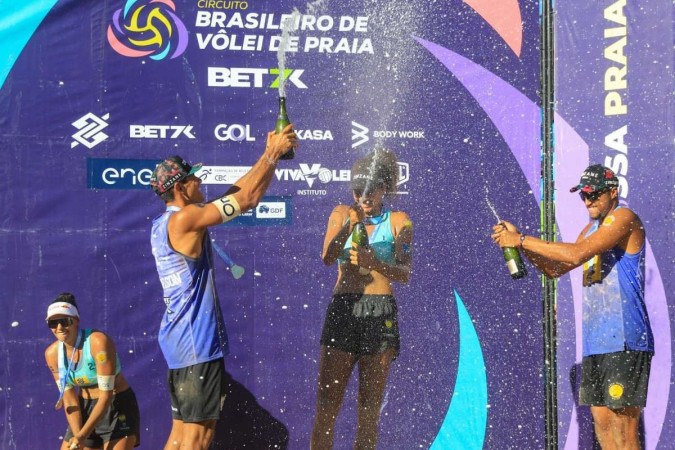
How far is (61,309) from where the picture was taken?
16.3 feet

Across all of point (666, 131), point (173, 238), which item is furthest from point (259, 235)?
point (666, 131)

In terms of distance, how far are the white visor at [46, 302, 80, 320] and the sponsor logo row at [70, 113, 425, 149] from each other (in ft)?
3.09

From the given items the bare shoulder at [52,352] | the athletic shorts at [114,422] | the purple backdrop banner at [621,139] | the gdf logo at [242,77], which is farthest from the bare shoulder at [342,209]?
the bare shoulder at [52,352]

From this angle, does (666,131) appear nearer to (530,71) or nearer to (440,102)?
(530,71)

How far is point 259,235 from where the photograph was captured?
5605 mm

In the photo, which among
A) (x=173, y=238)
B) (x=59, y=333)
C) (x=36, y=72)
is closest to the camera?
(x=173, y=238)

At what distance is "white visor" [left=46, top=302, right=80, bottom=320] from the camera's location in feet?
A: 16.3

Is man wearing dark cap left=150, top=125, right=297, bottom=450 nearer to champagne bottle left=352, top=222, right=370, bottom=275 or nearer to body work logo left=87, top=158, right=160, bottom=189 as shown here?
body work logo left=87, top=158, right=160, bottom=189

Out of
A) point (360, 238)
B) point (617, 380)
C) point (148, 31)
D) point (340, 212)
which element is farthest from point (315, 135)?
point (617, 380)

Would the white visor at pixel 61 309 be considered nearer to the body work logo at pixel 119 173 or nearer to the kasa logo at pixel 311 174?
the body work logo at pixel 119 173

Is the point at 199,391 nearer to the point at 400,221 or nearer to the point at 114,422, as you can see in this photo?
the point at 114,422

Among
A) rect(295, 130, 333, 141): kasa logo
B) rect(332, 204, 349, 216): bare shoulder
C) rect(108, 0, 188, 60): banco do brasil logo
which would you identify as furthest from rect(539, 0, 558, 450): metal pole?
rect(108, 0, 188, 60): banco do brasil logo

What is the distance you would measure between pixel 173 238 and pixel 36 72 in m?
1.46

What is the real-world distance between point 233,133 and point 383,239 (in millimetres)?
1106
